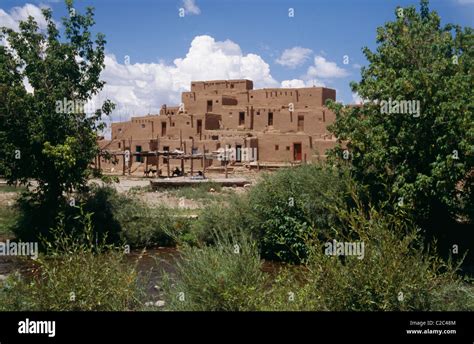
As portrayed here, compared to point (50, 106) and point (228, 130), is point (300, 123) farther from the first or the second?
point (50, 106)

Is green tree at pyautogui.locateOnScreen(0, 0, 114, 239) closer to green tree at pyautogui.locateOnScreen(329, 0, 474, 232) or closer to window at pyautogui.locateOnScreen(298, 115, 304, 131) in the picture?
green tree at pyautogui.locateOnScreen(329, 0, 474, 232)

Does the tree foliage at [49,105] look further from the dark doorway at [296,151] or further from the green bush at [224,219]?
the dark doorway at [296,151]

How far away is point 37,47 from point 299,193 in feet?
30.5

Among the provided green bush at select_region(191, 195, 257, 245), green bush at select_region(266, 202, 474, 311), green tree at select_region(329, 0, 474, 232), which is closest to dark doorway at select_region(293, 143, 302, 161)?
green bush at select_region(191, 195, 257, 245)

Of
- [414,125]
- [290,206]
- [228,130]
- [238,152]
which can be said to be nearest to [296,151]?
[238,152]

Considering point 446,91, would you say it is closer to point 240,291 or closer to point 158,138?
point 240,291

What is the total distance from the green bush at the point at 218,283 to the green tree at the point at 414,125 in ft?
16.6

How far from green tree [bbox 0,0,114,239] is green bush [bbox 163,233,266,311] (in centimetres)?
955

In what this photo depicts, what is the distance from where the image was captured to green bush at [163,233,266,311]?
691 centimetres

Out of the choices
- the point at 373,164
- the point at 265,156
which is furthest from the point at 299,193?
the point at 265,156

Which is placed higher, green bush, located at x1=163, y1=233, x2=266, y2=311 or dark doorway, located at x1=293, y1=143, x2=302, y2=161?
dark doorway, located at x1=293, y1=143, x2=302, y2=161

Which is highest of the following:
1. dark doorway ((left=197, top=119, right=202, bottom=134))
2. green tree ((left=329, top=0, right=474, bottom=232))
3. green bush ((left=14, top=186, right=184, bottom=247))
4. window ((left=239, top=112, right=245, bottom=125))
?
window ((left=239, top=112, right=245, bottom=125))

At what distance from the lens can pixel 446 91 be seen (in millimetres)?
12680

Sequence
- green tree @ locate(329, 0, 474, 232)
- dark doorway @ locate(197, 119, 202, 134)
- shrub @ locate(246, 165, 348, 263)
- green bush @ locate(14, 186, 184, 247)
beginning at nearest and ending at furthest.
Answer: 1. green tree @ locate(329, 0, 474, 232)
2. shrub @ locate(246, 165, 348, 263)
3. green bush @ locate(14, 186, 184, 247)
4. dark doorway @ locate(197, 119, 202, 134)
